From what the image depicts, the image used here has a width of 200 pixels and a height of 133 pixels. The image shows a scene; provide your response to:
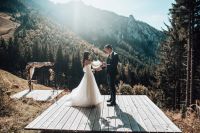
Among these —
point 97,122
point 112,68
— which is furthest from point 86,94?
point 97,122

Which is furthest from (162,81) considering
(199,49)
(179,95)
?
(199,49)

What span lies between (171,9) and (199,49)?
721 centimetres

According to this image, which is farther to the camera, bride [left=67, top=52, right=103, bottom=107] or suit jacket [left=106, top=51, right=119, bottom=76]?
bride [left=67, top=52, right=103, bottom=107]

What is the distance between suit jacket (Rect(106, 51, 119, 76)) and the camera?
11750mm

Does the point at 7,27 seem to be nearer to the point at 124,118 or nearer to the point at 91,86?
the point at 91,86

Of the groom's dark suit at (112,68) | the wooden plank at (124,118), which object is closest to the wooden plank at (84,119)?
the wooden plank at (124,118)

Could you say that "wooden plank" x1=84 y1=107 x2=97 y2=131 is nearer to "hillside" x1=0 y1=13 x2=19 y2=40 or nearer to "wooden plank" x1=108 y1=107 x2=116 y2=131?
"wooden plank" x1=108 y1=107 x2=116 y2=131

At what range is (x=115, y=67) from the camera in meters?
11.9

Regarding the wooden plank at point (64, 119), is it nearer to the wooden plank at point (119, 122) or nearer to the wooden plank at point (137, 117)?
the wooden plank at point (119, 122)

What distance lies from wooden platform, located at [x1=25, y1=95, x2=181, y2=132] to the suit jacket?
5.10 feet

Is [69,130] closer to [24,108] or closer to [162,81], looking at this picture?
[24,108]

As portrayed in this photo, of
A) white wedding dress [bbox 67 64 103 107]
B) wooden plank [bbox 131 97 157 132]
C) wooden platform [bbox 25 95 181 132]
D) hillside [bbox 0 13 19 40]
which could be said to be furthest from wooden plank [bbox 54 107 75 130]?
hillside [bbox 0 13 19 40]

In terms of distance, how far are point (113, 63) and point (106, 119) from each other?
284cm

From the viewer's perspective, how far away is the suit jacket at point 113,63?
1175 centimetres
